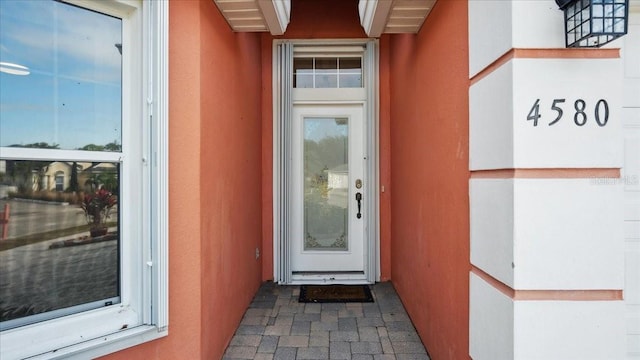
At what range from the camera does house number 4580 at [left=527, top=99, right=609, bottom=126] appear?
1.14 meters

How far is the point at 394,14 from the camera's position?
2104 millimetres

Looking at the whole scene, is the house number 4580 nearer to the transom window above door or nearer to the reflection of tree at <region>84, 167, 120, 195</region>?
the reflection of tree at <region>84, 167, 120, 195</region>

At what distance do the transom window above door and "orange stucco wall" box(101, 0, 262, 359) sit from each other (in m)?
1.33

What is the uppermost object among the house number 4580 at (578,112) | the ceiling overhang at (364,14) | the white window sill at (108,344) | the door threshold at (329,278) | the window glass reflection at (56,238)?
the ceiling overhang at (364,14)

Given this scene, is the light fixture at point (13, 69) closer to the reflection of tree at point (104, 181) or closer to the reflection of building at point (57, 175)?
the reflection of building at point (57, 175)

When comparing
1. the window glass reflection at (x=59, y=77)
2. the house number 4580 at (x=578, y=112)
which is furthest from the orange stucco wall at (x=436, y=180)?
the window glass reflection at (x=59, y=77)

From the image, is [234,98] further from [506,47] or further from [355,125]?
[506,47]

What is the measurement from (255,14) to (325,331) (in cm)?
232

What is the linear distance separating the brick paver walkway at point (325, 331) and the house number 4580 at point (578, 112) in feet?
5.60

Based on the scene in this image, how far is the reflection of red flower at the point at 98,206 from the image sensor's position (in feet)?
5.07

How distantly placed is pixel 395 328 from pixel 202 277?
1550mm

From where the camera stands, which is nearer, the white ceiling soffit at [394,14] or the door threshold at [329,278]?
the white ceiling soffit at [394,14]

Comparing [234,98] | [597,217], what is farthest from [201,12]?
[597,217]

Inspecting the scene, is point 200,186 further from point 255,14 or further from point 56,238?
point 255,14
